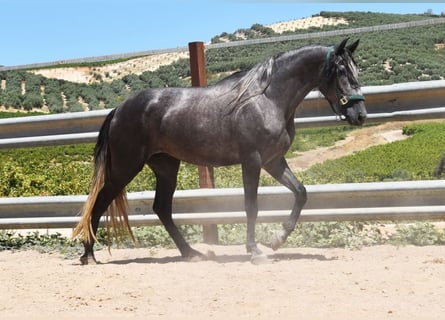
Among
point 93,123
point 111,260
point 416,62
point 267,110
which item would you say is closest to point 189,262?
point 111,260

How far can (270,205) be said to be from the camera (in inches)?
252

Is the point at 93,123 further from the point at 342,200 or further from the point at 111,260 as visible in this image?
the point at 342,200

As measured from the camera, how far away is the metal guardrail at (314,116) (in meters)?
6.14

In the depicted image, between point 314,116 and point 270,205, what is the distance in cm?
92

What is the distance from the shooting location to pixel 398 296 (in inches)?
162

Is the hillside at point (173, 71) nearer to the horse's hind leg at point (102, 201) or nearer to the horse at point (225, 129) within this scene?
the horse at point (225, 129)

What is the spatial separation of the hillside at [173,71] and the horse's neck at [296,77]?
191cm

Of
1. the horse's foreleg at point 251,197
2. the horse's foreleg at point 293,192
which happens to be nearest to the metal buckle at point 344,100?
the horse's foreleg at point 293,192

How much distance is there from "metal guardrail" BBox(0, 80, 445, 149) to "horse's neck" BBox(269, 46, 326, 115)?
0.54 m

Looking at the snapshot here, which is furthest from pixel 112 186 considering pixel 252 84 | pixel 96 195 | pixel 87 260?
pixel 252 84

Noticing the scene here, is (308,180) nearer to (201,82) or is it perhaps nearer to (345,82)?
(201,82)

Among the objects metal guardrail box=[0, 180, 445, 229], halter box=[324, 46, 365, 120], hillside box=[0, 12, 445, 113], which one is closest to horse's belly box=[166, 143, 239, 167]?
metal guardrail box=[0, 180, 445, 229]

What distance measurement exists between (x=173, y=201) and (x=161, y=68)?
95.2 inches

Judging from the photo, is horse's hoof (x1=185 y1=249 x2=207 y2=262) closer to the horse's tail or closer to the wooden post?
the horse's tail
